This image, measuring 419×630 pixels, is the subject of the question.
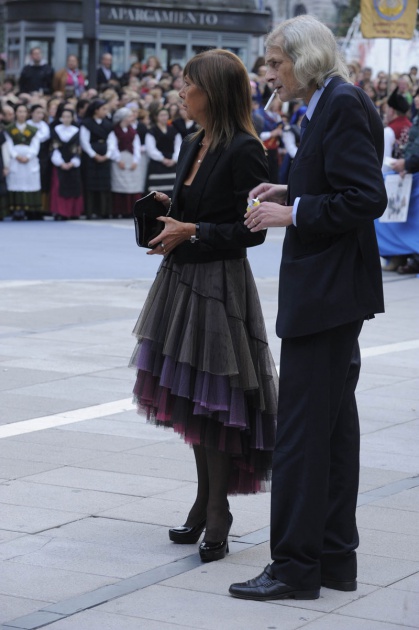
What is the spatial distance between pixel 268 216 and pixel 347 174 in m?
0.33

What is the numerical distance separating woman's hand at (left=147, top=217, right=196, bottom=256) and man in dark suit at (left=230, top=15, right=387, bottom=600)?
465 millimetres

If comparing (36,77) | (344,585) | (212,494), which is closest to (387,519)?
(212,494)

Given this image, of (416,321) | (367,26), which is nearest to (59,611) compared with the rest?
(416,321)

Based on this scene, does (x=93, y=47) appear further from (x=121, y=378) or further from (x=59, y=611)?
(x=59, y=611)

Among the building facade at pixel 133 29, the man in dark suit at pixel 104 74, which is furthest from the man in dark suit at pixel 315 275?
the building facade at pixel 133 29

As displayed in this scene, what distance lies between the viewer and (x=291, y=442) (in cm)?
448

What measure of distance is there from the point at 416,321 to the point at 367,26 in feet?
44.3

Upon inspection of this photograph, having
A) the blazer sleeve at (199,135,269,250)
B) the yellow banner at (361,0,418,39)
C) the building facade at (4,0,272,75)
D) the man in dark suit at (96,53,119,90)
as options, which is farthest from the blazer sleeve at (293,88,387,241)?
the building facade at (4,0,272,75)

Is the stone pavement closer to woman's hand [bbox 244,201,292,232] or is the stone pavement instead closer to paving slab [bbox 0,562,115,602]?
paving slab [bbox 0,562,115,602]

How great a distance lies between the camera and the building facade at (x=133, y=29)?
3350 cm

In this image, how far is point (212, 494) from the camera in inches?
199

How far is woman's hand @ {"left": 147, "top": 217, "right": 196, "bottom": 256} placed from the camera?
16.4 ft

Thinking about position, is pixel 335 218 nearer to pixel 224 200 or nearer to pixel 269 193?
pixel 269 193

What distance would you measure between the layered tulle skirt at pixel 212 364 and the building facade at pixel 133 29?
27.6 meters
